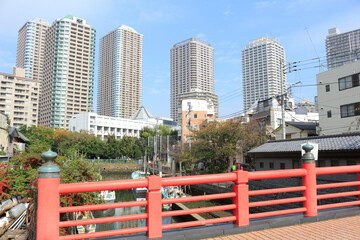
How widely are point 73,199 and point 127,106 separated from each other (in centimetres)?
17582

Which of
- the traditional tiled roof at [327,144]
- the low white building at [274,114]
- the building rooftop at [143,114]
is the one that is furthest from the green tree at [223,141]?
the building rooftop at [143,114]

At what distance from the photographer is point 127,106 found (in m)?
179

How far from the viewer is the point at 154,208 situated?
12.8ft

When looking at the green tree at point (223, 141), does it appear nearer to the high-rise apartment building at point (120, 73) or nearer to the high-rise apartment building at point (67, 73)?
the high-rise apartment building at point (67, 73)

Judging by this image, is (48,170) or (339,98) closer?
(48,170)

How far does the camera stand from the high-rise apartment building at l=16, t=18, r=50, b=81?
543 ft

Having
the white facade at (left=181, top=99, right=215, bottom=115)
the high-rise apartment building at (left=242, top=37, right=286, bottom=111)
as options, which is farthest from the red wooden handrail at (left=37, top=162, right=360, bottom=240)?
the high-rise apartment building at (left=242, top=37, right=286, bottom=111)

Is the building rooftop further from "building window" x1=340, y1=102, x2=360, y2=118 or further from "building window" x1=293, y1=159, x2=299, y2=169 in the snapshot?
"building window" x1=293, y1=159, x2=299, y2=169

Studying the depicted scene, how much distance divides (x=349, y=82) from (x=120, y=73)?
167913mm

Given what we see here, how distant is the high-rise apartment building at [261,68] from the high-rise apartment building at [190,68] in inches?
1353

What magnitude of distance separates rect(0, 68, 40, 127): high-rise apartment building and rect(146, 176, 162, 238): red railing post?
354 feet

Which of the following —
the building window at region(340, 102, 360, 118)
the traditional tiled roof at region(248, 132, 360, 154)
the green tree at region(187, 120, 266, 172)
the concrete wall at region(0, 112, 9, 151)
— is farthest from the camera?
the green tree at region(187, 120, 266, 172)

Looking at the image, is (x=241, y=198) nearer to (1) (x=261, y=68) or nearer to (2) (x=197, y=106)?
(2) (x=197, y=106)

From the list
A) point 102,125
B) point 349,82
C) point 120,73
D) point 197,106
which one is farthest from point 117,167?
point 120,73
